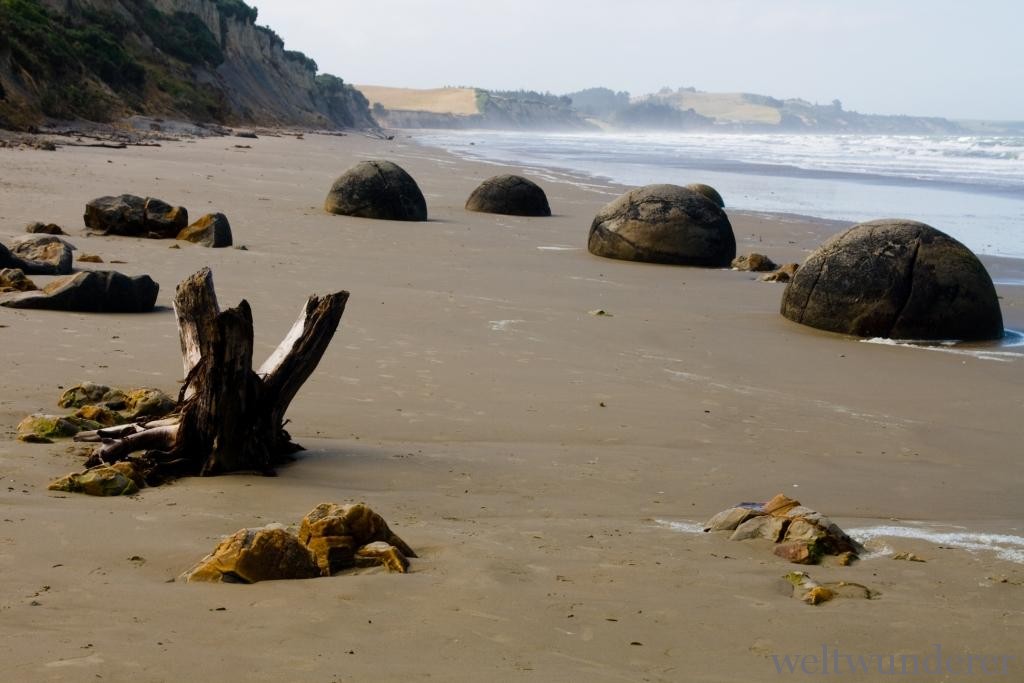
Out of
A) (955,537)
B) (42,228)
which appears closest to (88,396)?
(955,537)

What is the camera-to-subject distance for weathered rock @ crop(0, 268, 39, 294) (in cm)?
897

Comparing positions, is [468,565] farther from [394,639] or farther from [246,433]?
Result: [246,433]

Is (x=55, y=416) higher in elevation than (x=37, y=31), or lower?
lower

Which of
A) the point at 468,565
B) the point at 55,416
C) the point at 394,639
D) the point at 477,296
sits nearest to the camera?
the point at 394,639

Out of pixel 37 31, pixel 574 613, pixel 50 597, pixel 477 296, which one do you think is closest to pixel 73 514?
pixel 50 597

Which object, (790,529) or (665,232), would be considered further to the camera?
(665,232)

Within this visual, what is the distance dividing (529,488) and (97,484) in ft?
5.84

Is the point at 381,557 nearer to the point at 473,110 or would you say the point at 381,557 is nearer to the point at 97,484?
the point at 97,484

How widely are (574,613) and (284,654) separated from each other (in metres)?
0.93

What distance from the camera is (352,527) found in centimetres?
401

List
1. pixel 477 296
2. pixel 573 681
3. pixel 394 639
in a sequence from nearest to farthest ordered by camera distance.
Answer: pixel 573 681 < pixel 394 639 < pixel 477 296

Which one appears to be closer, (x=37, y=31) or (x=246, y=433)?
(x=246, y=433)

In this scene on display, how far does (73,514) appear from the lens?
13.9ft

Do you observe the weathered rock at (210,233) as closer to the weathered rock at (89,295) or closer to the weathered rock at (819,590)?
the weathered rock at (89,295)
